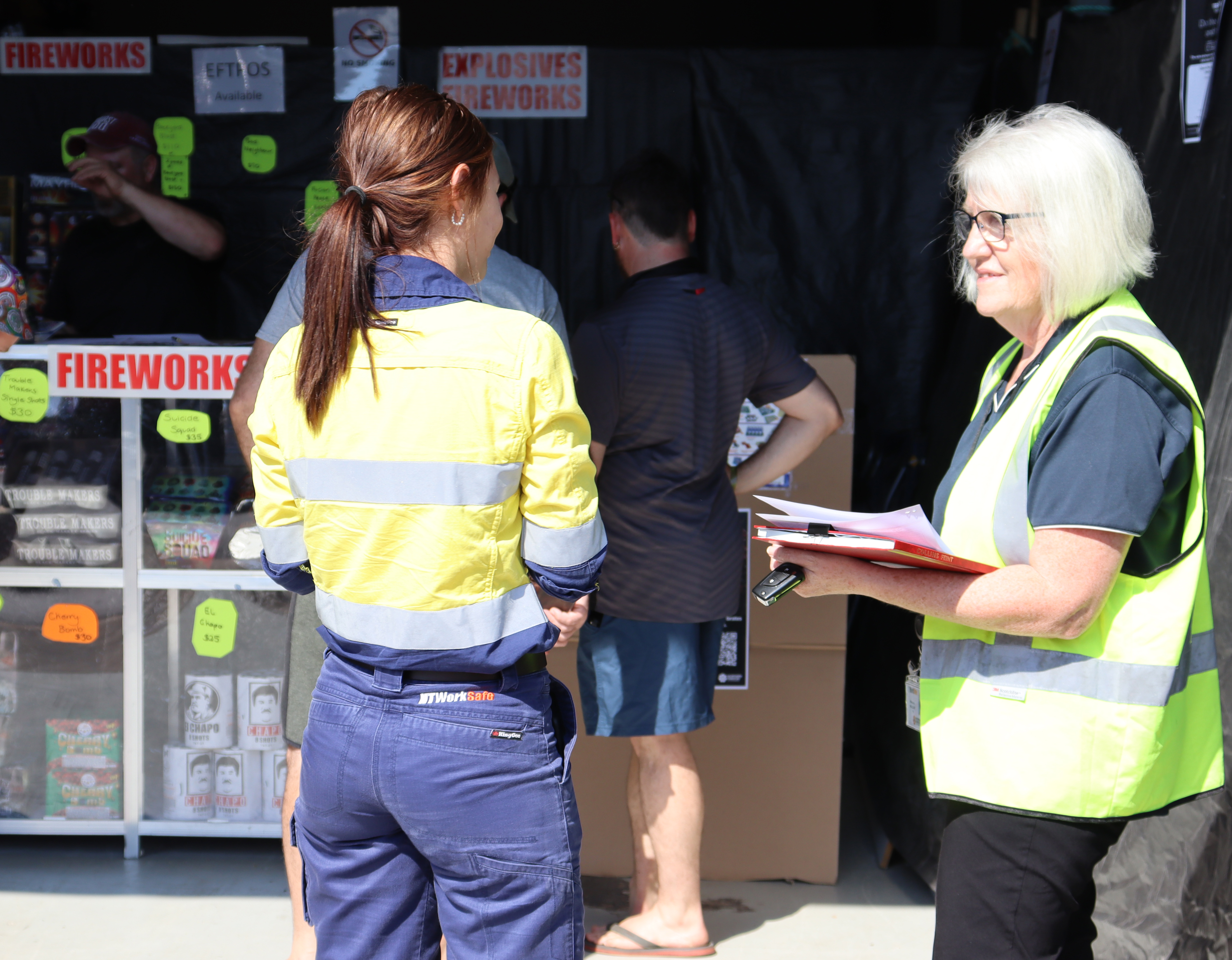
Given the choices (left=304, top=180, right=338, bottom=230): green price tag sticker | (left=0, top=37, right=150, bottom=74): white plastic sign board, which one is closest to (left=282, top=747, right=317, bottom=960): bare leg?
(left=304, top=180, right=338, bottom=230): green price tag sticker

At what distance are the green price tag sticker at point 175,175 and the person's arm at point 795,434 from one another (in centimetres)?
213

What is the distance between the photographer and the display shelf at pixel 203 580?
297cm

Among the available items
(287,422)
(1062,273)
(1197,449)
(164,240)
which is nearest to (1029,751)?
(1197,449)

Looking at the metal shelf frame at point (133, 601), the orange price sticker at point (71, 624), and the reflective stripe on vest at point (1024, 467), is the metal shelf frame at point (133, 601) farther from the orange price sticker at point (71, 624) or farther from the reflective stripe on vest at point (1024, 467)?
the reflective stripe on vest at point (1024, 467)

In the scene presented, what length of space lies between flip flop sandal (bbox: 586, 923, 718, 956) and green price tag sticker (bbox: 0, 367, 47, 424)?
6.53 ft

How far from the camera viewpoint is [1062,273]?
147cm

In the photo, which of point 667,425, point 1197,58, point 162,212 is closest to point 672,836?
point 667,425

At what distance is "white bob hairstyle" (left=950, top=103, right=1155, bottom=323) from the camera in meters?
1.45

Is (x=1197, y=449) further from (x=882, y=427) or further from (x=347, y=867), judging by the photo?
(x=882, y=427)

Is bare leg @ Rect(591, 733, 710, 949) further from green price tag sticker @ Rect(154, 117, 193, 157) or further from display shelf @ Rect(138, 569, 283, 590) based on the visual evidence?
green price tag sticker @ Rect(154, 117, 193, 157)

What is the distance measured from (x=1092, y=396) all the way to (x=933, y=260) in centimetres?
223

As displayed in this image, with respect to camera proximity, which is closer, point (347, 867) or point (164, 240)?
point (347, 867)

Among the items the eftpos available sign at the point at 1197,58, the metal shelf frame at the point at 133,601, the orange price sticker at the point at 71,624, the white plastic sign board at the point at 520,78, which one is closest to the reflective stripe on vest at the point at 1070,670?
the eftpos available sign at the point at 1197,58

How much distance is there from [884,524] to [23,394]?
2433mm
